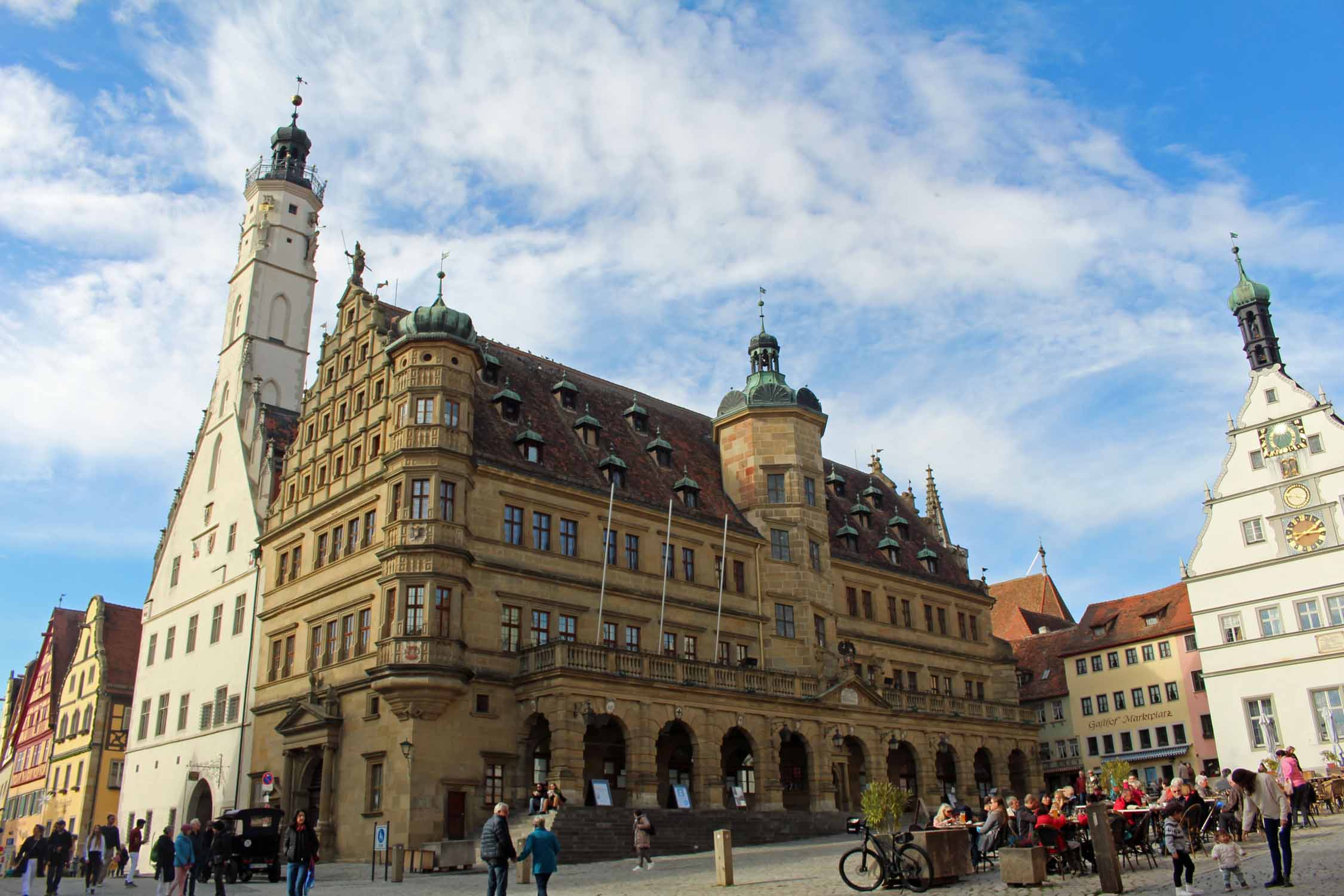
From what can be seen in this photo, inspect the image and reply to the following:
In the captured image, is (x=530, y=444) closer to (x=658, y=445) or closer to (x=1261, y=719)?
(x=658, y=445)

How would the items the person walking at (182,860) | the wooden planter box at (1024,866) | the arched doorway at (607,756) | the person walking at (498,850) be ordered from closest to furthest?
the person walking at (498,850) → the wooden planter box at (1024,866) → the person walking at (182,860) → the arched doorway at (607,756)

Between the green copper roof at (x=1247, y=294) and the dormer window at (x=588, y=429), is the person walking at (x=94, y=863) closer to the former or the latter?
the dormer window at (x=588, y=429)

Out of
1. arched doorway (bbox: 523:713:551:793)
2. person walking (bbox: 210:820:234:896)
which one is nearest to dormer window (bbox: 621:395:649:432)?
arched doorway (bbox: 523:713:551:793)

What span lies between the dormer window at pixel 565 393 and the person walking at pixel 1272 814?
32995mm

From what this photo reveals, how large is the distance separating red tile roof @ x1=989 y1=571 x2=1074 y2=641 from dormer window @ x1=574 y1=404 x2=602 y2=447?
41040 millimetres

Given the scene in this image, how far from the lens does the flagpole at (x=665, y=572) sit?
41750 mm

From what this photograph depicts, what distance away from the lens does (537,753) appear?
36.8 m

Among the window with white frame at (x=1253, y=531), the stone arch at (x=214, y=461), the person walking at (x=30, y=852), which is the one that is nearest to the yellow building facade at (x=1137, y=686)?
the window with white frame at (x=1253, y=531)

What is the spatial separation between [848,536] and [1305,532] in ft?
66.4

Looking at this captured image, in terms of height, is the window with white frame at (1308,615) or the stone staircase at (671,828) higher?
the window with white frame at (1308,615)

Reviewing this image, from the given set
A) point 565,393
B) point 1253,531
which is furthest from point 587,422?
point 1253,531

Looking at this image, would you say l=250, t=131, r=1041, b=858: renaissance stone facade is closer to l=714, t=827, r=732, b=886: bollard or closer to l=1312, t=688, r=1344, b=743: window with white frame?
l=1312, t=688, r=1344, b=743: window with white frame

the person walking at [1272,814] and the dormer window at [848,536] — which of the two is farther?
the dormer window at [848,536]

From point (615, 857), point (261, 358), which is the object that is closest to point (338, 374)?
point (261, 358)
